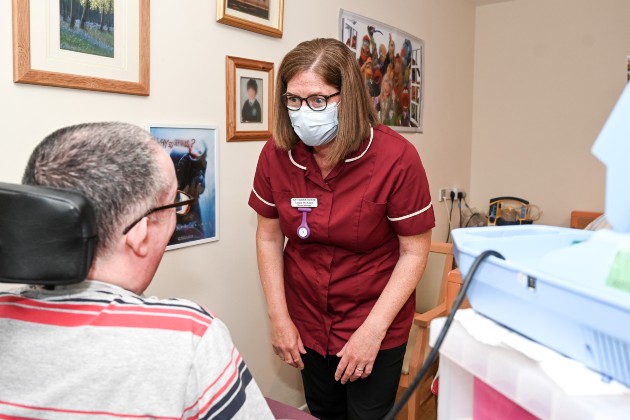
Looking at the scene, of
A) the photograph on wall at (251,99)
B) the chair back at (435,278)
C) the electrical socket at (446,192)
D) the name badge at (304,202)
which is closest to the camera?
the name badge at (304,202)

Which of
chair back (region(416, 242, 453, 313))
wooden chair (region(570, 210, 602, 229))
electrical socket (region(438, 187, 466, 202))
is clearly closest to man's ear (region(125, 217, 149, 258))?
chair back (region(416, 242, 453, 313))

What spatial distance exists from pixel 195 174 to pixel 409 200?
0.78 metres

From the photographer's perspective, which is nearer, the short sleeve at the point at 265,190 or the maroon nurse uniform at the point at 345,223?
the maroon nurse uniform at the point at 345,223

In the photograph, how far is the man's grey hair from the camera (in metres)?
0.75

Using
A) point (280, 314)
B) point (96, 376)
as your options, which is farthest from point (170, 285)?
point (96, 376)

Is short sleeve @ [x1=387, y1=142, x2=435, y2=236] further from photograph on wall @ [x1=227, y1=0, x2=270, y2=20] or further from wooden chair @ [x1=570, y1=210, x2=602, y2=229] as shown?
wooden chair @ [x1=570, y1=210, x2=602, y2=229]

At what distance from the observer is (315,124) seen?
1410 millimetres

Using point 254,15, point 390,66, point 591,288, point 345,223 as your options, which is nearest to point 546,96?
point 390,66

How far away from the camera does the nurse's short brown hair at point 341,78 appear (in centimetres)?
138

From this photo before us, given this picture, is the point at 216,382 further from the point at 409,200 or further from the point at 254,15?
the point at 254,15

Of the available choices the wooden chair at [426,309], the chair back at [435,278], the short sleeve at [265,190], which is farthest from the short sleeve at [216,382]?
the chair back at [435,278]

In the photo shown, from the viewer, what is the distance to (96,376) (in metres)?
0.70

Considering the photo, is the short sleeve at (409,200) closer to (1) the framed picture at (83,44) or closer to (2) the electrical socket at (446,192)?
(1) the framed picture at (83,44)

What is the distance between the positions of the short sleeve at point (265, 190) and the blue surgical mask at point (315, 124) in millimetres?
170
